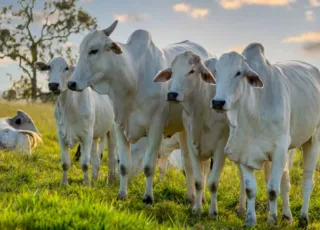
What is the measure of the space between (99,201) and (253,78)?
2038mm

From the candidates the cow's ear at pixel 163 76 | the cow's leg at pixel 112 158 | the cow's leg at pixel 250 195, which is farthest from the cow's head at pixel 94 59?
the cow's leg at pixel 112 158

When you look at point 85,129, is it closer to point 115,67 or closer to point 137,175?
point 137,175

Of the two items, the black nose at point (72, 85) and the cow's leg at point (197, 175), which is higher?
the black nose at point (72, 85)

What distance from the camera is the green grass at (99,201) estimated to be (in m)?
4.67

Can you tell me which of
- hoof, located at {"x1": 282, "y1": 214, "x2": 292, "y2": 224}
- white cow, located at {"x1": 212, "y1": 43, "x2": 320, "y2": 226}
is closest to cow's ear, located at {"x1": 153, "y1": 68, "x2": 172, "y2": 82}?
white cow, located at {"x1": 212, "y1": 43, "x2": 320, "y2": 226}

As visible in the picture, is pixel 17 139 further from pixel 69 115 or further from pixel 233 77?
pixel 233 77

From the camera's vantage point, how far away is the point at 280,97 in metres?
6.46

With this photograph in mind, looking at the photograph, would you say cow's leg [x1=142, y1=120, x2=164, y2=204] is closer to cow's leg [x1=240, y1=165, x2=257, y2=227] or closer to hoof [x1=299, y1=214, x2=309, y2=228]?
cow's leg [x1=240, y1=165, x2=257, y2=227]

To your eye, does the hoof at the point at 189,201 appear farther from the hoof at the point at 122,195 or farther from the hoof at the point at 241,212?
the hoof at the point at 122,195

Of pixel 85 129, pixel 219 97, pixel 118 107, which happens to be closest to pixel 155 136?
pixel 118 107

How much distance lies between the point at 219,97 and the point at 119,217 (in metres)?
1.80

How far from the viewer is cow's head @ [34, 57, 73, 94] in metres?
8.57

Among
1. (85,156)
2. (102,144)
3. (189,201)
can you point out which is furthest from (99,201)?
(102,144)

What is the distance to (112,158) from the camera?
11.2 metres
